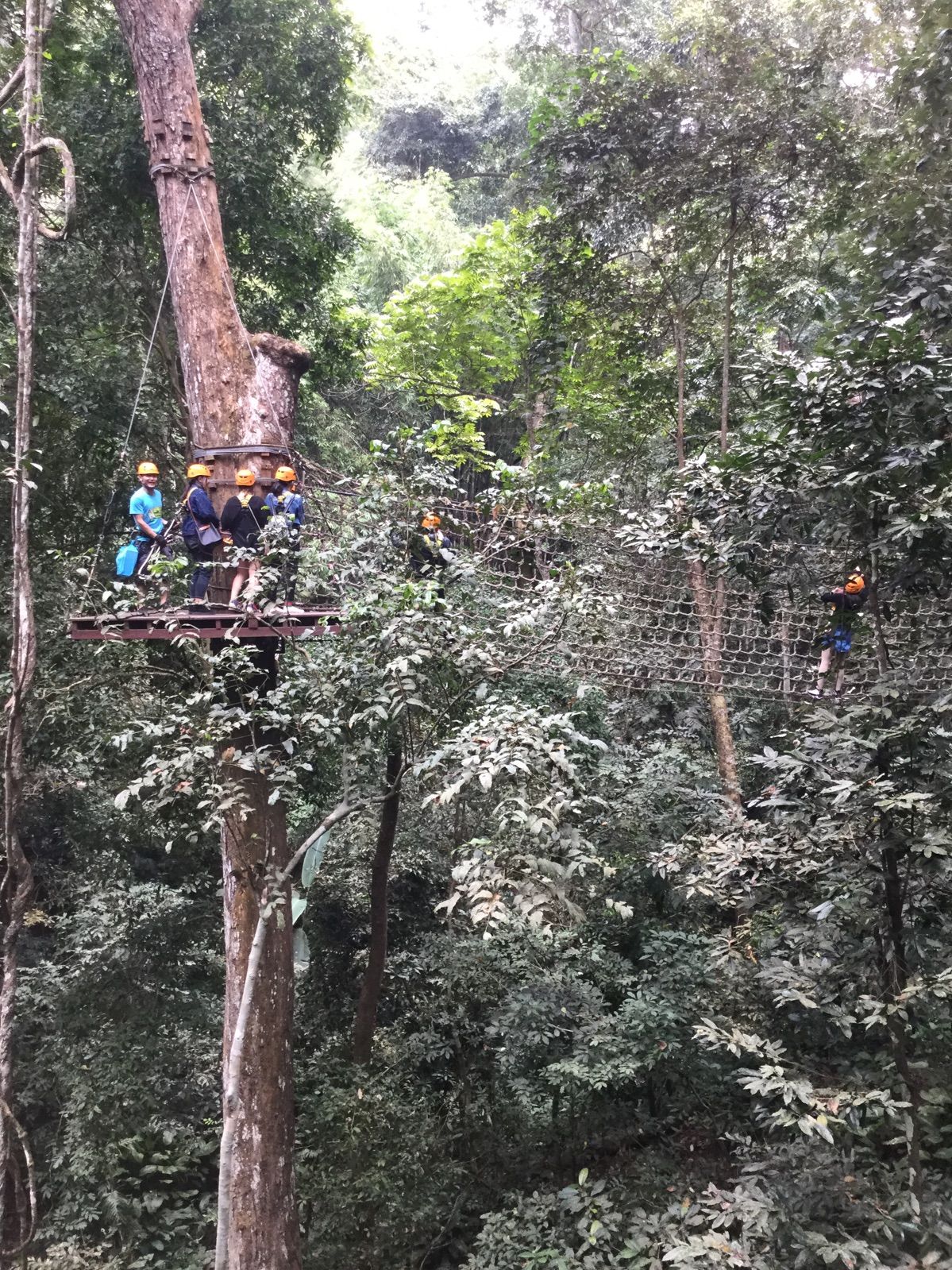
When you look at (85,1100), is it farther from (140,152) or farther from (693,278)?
(693,278)

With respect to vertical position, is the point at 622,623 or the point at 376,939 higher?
the point at 622,623

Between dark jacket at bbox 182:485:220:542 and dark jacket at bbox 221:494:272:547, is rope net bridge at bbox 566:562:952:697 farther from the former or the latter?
dark jacket at bbox 182:485:220:542

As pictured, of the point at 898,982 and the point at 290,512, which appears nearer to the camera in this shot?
the point at 898,982

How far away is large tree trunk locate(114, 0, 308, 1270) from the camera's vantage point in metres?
2.50

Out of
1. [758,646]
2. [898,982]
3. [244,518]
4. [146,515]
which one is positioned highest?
[146,515]

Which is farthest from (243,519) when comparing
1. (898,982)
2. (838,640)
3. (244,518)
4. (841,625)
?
(898,982)

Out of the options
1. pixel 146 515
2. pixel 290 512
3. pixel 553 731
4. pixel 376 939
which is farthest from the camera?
pixel 376 939

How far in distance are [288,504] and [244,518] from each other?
0.75 ft

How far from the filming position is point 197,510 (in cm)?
271

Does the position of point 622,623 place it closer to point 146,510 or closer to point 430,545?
point 430,545

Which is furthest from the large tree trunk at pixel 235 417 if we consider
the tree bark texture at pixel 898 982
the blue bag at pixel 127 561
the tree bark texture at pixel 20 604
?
the tree bark texture at pixel 898 982

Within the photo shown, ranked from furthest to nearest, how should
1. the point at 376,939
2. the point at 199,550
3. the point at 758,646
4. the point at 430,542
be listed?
1. the point at 758,646
2. the point at 376,939
3. the point at 199,550
4. the point at 430,542

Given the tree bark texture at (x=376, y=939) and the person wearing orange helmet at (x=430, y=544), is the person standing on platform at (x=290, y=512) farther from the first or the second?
the tree bark texture at (x=376, y=939)

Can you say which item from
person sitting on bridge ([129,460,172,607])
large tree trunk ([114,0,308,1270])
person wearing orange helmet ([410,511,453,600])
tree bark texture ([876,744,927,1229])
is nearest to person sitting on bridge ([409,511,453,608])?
person wearing orange helmet ([410,511,453,600])
